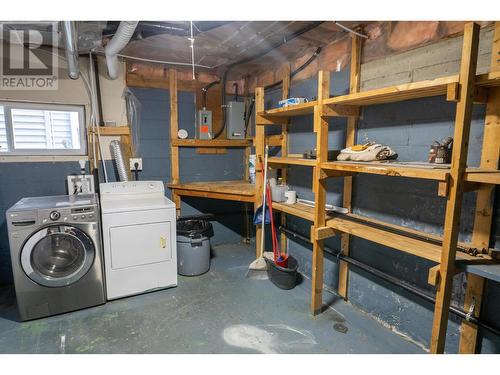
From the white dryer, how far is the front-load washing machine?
10 cm

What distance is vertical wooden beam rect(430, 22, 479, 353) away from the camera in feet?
4.19

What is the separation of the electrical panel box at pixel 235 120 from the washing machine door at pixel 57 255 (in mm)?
2063

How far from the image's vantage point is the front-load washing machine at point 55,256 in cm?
213

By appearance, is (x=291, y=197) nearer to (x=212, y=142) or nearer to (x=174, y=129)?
(x=212, y=142)

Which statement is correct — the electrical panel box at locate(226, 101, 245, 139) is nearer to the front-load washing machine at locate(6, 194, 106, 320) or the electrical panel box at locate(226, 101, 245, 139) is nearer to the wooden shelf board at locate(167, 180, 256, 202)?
the wooden shelf board at locate(167, 180, 256, 202)

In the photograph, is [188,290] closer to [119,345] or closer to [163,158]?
[119,345]

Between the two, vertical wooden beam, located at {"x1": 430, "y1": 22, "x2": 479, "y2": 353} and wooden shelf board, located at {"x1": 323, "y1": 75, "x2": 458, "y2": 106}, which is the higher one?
wooden shelf board, located at {"x1": 323, "y1": 75, "x2": 458, "y2": 106}

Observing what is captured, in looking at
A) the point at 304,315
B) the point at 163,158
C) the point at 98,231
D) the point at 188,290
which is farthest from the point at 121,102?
the point at 304,315

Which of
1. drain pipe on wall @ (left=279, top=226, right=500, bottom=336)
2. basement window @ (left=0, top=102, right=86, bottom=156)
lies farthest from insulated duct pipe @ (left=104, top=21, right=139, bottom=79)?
drain pipe on wall @ (left=279, top=226, right=500, bottom=336)

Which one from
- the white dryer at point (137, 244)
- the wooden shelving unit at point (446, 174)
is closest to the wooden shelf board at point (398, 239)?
the wooden shelving unit at point (446, 174)

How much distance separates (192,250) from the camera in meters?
2.92

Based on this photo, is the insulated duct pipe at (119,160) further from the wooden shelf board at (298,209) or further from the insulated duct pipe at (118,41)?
the wooden shelf board at (298,209)

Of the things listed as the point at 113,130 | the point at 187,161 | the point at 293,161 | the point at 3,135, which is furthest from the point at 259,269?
the point at 3,135

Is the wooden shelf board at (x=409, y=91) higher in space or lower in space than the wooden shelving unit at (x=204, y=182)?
higher
